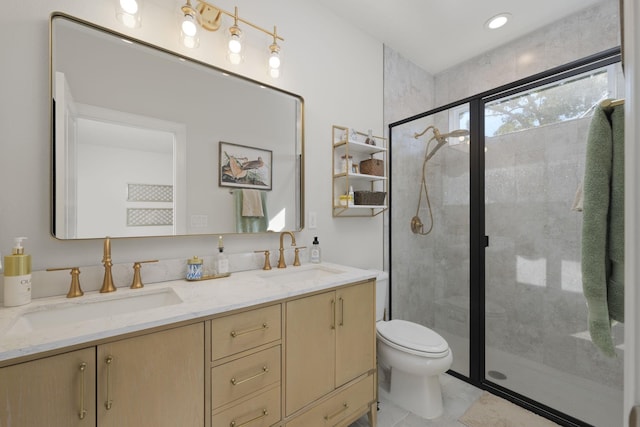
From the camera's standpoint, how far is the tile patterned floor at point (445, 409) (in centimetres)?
165

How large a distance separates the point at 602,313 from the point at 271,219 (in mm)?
1470

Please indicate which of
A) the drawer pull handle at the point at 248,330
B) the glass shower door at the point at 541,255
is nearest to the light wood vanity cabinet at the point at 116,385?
the drawer pull handle at the point at 248,330

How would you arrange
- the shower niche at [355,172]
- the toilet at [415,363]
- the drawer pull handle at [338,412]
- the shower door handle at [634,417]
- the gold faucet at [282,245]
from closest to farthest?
the shower door handle at [634,417] < the drawer pull handle at [338,412] < the toilet at [415,363] < the gold faucet at [282,245] < the shower niche at [355,172]

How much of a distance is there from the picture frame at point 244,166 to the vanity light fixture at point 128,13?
0.63m

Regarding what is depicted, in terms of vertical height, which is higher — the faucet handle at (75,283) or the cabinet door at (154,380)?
the faucet handle at (75,283)

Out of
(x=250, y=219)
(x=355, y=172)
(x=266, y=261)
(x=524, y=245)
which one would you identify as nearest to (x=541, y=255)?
(x=524, y=245)

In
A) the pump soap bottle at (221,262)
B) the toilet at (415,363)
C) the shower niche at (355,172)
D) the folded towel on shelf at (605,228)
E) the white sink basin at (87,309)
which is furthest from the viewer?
the shower niche at (355,172)

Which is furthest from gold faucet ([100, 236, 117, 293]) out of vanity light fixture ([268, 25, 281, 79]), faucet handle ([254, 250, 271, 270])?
vanity light fixture ([268, 25, 281, 79])

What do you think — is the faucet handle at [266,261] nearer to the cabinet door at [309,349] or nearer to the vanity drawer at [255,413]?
the cabinet door at [309,349]

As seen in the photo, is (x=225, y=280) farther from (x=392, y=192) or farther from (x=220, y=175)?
(x=392, y=192)

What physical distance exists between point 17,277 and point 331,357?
1271mm

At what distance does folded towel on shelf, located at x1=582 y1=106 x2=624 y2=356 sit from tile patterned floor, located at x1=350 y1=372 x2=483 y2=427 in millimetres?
1309

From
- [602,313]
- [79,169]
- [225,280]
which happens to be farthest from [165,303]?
[602,313]

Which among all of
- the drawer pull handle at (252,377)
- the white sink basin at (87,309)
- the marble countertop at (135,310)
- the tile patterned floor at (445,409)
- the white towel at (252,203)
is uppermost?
the white towel at (252,203)
